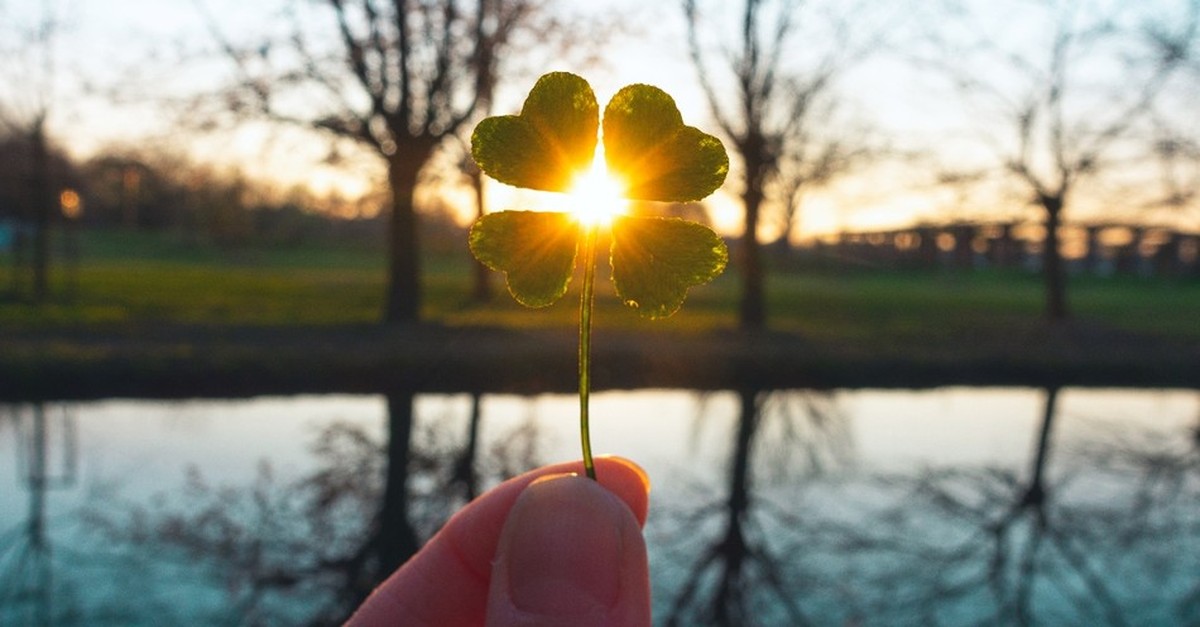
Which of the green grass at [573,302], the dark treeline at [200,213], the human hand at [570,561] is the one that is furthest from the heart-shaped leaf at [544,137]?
the dark treeline at [200,213]

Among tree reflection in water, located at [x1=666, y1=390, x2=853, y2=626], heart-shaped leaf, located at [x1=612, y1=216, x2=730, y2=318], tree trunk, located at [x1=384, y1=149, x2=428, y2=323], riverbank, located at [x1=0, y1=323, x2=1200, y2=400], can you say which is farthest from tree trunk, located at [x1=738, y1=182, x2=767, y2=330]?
heart-shaped leaf, located at [x1=612, y1=216, x2=730, y2=318]

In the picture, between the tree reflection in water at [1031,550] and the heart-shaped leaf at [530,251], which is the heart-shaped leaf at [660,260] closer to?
the heart-shaped leaf at [530,251]

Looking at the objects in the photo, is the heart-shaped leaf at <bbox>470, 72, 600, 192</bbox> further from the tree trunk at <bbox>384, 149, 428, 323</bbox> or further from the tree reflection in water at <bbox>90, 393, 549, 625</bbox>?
the tree trunk at <bbox>384, 149, 428, 323</bbox>

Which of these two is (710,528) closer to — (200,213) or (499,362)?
(499,362)

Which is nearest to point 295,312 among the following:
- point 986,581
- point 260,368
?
point 260,368

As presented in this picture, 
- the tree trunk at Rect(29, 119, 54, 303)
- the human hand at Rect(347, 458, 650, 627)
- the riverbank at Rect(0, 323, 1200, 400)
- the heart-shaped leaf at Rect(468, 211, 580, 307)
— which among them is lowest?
the riverbank at Rect(0, 323, 1200, 400)

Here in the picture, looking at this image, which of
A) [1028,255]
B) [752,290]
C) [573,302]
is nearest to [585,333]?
[752,290]
